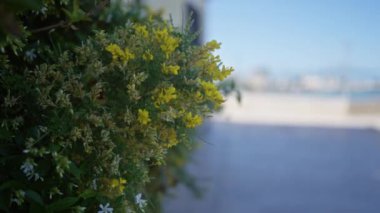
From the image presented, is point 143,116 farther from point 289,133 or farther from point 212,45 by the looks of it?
point 289,133

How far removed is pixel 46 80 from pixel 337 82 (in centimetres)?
1571

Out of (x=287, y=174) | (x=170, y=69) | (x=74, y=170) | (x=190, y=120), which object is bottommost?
(x=287, y=174)

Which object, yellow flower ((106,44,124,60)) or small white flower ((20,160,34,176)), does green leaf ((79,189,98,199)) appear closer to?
small white flower ((20,160,34,176))

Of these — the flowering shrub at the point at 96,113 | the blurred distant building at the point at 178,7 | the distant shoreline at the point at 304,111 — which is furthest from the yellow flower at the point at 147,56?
the distant shoreline at the point at 304,111

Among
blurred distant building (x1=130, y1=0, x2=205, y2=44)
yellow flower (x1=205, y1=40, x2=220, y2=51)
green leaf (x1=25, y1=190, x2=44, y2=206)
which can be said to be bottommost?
green leaf (x1=25, y1=190, x2=44, y2=206)

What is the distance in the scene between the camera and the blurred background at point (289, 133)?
153 inches

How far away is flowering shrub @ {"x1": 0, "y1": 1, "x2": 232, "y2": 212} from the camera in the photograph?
3.89ft

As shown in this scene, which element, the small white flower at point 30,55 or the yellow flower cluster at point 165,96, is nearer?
the yellow flower cluster at point 165,96

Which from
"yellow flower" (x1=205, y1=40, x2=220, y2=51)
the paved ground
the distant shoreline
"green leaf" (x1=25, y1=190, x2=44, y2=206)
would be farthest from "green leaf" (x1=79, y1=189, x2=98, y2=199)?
the distant shoreline

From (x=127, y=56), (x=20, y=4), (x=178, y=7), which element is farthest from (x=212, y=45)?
(x=178, y=7)

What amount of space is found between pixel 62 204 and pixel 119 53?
0.45m

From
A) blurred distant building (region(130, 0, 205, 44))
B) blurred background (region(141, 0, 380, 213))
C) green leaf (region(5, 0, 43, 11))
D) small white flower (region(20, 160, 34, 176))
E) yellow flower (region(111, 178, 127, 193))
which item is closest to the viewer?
green leaf (region(5, 0, 43, 11))

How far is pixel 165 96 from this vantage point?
1.28 meters

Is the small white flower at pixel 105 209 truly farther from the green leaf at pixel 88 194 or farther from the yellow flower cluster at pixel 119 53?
the yellow flower cluster at pixel 119 53
